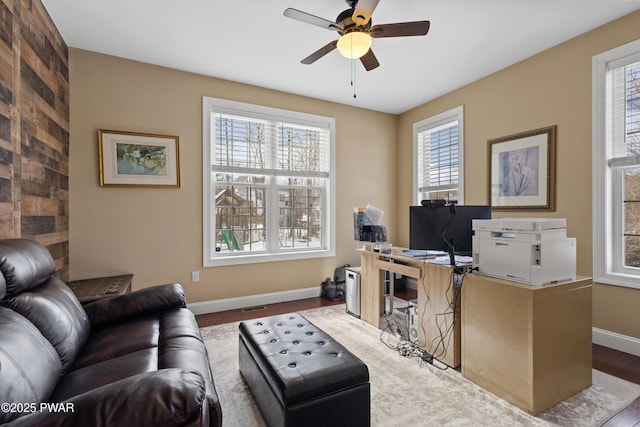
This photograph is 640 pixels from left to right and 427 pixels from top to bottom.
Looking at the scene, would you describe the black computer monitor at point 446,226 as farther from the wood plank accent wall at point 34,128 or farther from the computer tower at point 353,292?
the wood plank accent wall at point 34,128

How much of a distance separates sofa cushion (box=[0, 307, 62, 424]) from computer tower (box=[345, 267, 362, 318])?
104 inches

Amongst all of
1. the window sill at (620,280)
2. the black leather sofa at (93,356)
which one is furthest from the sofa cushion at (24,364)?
the window sill at (620,280)

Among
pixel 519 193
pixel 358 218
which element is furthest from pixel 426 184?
pixel 358 218

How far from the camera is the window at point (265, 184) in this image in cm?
368

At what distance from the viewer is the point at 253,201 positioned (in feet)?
13.0

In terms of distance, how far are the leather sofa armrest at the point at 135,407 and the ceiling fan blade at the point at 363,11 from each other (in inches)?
89.1

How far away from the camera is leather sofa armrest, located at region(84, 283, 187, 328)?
1982 millimetres

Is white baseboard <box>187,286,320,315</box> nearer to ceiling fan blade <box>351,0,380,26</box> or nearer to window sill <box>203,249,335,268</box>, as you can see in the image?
window sill <box>203,249,335,268</box>

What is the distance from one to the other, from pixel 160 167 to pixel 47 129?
101 cm

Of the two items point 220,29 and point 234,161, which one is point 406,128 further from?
point 220,29

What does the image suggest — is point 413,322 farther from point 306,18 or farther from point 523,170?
point 306,18

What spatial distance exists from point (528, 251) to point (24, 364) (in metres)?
2.54

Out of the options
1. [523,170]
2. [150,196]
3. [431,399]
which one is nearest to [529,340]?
[431,399]

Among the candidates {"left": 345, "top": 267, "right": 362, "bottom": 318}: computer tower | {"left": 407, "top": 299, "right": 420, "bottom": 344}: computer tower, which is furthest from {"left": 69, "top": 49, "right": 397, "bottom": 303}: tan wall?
{"left": 407, "top": 299, "right": 420, "bottom": 344}: computer tower
